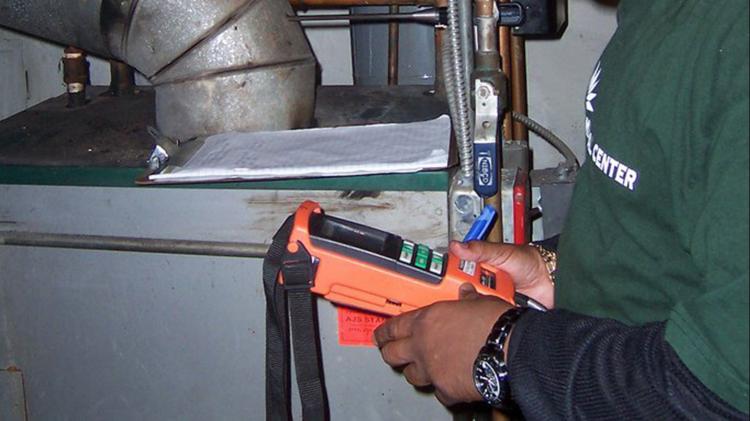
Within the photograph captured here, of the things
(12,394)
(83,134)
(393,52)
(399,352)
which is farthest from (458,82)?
(12,394)

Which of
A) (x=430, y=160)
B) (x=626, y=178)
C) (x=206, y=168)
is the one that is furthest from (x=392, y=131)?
(x=626, y=178)

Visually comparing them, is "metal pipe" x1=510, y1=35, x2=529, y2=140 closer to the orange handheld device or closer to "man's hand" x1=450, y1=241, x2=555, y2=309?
"man's hand" x1=450, y1=241, x2=555, y2=309

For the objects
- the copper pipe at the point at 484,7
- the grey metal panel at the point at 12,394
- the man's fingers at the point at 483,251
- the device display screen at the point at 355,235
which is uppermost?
the copper pipe at the point at 484,7

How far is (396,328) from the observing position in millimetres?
951

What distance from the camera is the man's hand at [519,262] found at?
1019mm

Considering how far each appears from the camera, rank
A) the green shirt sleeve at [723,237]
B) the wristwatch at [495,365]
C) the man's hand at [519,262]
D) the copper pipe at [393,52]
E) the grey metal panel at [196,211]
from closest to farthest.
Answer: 1. the green shirt sleeve at [723,237]
2. the wristwatch at [495,365]
3. the man's hand at [519,262]
4. the grey metal panel at [196,211]
5. the copper pipe at [393,52]

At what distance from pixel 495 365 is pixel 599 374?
116 millimetres

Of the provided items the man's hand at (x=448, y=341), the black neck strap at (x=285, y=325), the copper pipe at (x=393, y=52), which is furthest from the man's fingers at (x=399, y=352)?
the copper pipe at (x=393, y=52)

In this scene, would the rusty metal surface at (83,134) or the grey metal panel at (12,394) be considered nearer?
the rusty metal surface at (83,134)

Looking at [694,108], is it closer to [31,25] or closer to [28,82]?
[31,25]

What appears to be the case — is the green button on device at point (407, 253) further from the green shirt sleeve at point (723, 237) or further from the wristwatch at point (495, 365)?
the green shirt sleeve at point (723, 237)

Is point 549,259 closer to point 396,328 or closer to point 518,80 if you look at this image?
point 396,328

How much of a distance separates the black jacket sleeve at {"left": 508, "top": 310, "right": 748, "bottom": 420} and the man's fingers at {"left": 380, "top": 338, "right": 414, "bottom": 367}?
0.50 ft

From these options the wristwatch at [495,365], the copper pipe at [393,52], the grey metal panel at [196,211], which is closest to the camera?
the wristwatch at [495,365]
